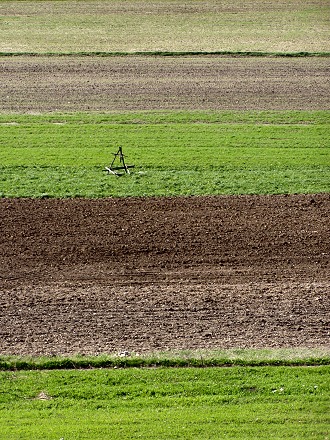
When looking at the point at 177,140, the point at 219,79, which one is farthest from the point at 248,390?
the point at 219,79

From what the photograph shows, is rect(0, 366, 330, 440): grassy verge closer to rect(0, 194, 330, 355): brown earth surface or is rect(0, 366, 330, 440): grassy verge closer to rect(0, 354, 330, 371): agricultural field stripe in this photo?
rect(0, 354, 330, 371): agricultural field stripe

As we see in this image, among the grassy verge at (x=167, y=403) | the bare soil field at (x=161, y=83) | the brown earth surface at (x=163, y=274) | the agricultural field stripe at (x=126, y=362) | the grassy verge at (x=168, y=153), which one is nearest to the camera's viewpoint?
the grassy verge at (x=167, y=403)

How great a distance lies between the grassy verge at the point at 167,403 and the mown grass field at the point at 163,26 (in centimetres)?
2686

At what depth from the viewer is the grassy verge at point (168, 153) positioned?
25.5 metres

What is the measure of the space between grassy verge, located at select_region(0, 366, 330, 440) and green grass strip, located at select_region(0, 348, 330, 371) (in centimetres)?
26

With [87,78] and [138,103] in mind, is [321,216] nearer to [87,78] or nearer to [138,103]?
[138,103]

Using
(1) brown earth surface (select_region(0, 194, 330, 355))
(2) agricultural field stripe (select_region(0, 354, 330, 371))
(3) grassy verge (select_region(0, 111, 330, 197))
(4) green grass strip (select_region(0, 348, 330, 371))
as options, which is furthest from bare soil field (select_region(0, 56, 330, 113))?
(2) agricultural field stripe (select_region(0, 354, 330, 371))

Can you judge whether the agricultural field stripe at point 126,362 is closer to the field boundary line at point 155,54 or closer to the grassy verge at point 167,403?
the grassy verge at point 167,403

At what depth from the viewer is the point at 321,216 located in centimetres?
2369

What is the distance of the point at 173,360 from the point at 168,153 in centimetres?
1242

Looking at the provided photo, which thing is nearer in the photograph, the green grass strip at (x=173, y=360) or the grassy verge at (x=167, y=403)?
the grassy verge at (x=167, y=403)

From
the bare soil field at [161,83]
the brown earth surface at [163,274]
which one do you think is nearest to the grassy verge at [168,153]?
the brown earth surface at [163,274]

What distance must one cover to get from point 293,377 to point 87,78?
75.2 ft

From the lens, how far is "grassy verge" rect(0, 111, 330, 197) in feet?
83.5
